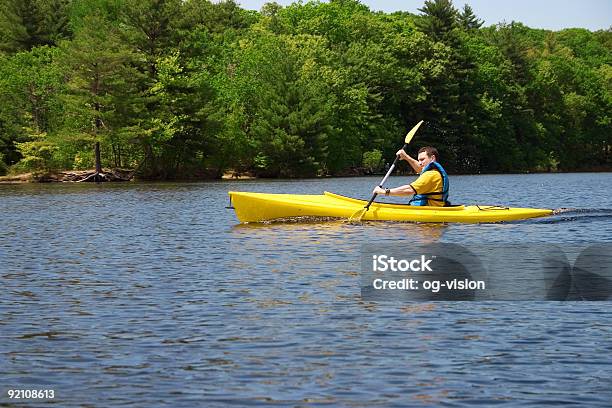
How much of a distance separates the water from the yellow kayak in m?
3.54

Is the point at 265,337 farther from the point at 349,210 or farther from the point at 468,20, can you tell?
the point at 468,20

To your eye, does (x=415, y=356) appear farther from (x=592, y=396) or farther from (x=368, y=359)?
(x=592, y=396)

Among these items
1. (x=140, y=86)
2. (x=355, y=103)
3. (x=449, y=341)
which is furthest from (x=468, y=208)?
(x=355, y=103)

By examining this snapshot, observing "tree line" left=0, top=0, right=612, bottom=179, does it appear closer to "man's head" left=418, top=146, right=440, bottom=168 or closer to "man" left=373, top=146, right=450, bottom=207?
"man's head" left=418, top=146, right=440, bottom=168

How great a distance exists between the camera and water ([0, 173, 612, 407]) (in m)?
7.64

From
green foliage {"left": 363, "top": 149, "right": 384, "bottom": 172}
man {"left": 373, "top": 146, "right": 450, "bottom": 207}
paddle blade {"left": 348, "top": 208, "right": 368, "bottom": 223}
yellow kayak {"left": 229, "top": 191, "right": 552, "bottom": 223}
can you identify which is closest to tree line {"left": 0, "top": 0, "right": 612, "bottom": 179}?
green foliage {"left": 363, "top": 149, "right": 384, "bottom": 172}

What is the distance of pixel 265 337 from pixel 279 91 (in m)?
58.5

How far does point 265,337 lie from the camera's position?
9594 mm

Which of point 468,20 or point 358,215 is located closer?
point 358,215

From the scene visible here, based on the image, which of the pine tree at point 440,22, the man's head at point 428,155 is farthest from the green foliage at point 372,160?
the man's head at point 428,155

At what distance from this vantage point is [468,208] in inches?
852

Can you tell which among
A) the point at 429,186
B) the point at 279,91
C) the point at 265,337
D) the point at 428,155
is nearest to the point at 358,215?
the point at 429,186

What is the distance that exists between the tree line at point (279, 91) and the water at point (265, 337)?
41890 millimetres

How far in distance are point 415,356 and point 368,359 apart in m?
0.46
